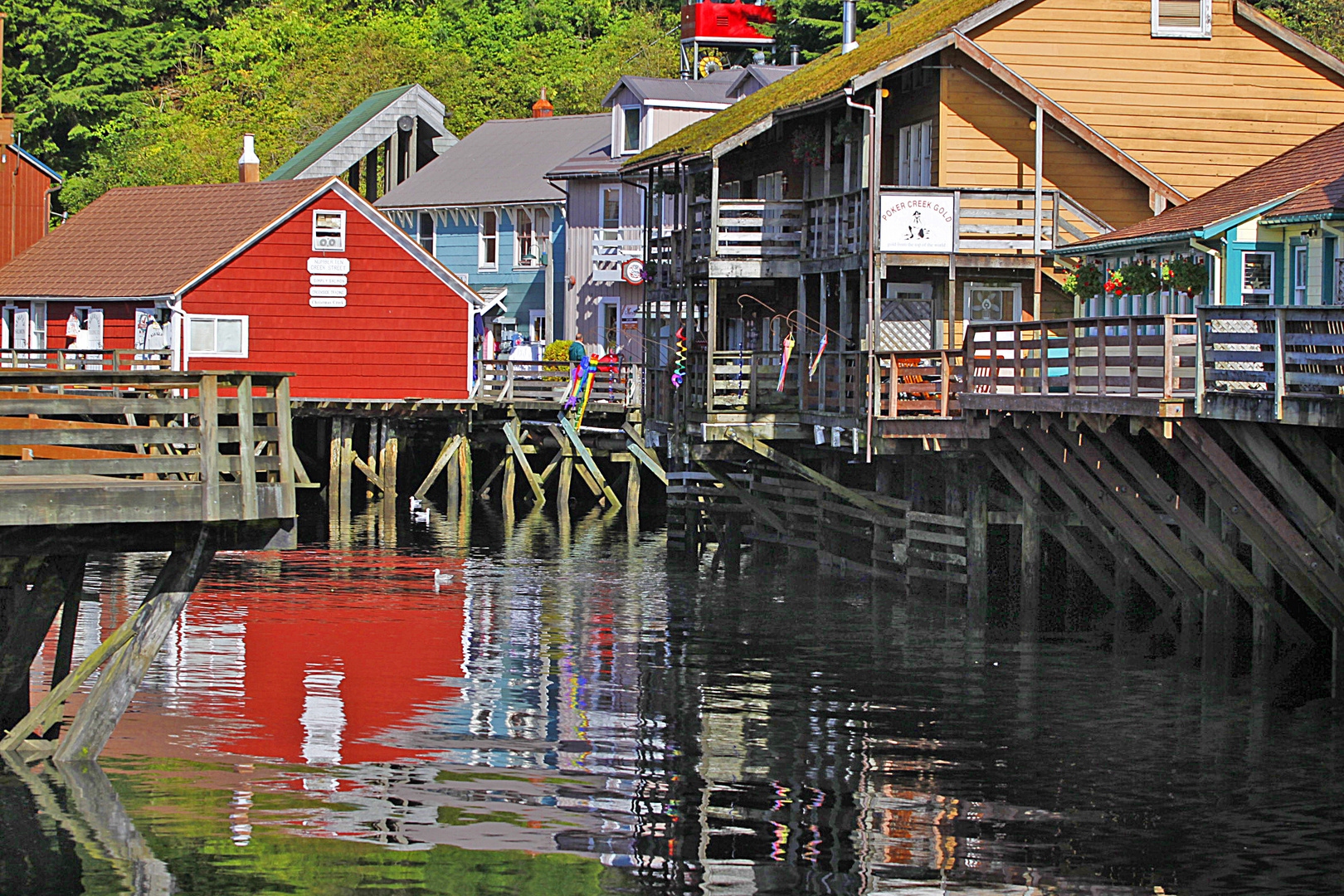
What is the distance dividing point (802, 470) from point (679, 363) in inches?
183

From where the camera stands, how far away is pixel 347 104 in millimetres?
78750

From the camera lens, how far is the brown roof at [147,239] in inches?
1796

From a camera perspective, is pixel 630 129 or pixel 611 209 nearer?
pixel 630 129

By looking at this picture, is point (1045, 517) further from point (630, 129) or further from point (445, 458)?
point (630, 129)

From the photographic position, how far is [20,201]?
173 feet

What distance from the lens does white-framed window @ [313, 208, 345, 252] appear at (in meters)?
45.7

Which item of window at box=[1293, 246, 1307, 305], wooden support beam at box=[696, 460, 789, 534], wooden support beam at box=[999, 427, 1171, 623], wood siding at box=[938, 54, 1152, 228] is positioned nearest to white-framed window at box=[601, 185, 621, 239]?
wooden support beam at box=[696, 460, 789, 534]

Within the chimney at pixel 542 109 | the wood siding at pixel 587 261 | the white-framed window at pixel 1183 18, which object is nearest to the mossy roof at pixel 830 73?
the white-framed window at pixel 1183 18

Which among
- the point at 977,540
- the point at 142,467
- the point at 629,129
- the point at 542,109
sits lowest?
the point at 977,540

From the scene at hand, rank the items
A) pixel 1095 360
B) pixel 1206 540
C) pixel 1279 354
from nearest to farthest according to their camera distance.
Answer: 1. pixel 1279 354
2. pixel 1206 540
3. pixel 1095 360

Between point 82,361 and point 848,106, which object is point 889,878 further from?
point 82,361

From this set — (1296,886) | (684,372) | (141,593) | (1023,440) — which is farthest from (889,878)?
(684,372)

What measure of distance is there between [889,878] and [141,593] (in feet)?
58.5

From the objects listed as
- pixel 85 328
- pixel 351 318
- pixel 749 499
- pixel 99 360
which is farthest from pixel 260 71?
pixel 749 499
